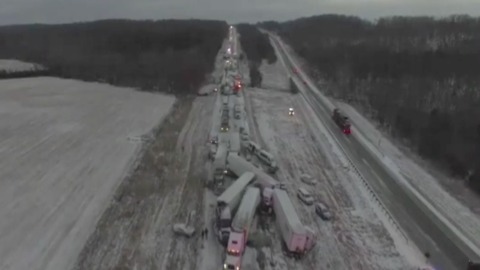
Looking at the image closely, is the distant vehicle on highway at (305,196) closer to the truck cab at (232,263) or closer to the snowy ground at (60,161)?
the truck cab at (232,263)

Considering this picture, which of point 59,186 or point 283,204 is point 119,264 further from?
point 59,186

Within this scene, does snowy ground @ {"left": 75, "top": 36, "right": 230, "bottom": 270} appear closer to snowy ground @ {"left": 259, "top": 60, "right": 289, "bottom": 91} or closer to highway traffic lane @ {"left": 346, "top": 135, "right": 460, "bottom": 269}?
highway traffic lane @ {"left": 346, "top": 135, "right": 460, "bottom": 269}

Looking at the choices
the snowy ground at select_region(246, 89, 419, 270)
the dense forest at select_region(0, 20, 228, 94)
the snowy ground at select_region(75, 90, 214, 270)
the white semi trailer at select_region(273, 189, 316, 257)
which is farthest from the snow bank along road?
the dense forest at select_region(0, 20, 228, 94)

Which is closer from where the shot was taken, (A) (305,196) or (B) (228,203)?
(B) (228,203)

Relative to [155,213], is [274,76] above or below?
below

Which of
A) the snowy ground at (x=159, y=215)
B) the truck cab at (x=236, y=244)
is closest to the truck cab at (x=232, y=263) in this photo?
the truck cab at (x=236, y=244)

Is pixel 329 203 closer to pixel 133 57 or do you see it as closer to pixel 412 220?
pixel 412 220

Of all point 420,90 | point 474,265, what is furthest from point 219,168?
point 420,90
